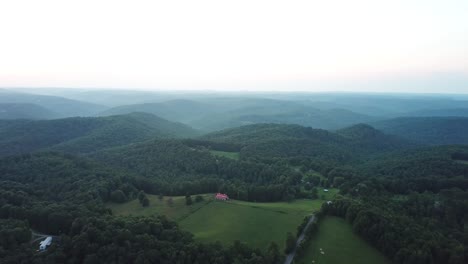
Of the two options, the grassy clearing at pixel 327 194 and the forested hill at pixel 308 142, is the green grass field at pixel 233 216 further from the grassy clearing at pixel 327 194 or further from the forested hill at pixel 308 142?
the forested hill at pixel 308 142

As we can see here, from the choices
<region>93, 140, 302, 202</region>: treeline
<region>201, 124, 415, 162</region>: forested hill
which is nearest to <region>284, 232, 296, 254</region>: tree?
<region>93, 140, 302, 202</region>: treeline

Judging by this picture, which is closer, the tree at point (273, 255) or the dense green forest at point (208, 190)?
the dense green forest at point (208, 190)

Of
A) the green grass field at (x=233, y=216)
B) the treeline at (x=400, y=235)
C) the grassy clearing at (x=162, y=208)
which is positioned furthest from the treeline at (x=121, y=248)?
the treeline at (x=400, y=235)

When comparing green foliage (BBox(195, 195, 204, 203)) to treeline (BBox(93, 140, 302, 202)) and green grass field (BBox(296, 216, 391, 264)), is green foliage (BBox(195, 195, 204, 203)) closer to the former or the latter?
treeline (BBox(93, 140, 302, 202))

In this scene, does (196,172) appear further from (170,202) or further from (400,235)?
(400,235)

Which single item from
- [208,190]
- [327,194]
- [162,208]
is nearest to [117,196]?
[162,208]

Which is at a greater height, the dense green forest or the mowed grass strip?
the dense green forest
